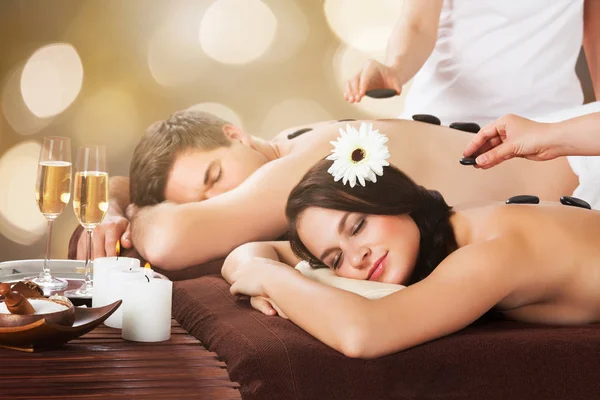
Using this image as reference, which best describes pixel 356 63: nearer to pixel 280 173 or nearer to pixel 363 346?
pixel 280 173

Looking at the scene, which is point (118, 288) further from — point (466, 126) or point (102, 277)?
point (466, 126)

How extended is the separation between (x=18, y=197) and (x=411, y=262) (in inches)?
48.0

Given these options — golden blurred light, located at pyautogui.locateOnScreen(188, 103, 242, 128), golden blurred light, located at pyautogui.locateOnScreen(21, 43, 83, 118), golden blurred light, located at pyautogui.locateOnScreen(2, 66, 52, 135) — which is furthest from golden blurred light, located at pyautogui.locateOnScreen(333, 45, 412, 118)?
golden blurred light, located at pyautogui.locateOnScreen(2, 66, 52, 135)

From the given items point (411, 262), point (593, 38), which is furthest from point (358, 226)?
point (593, 38)

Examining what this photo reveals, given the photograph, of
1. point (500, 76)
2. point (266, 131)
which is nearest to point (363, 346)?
Result: point (266, 131)

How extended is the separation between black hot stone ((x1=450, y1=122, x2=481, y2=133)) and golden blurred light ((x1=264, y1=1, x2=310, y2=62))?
0.54m

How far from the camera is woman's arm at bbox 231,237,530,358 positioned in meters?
1.27

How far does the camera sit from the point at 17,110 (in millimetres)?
2254

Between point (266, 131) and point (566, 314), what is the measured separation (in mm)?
1162

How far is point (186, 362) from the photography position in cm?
117

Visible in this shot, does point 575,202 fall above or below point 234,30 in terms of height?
below

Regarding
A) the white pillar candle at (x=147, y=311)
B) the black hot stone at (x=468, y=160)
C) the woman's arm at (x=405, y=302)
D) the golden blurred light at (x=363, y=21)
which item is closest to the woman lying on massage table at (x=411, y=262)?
the woman's arm at (x=405, y=302)

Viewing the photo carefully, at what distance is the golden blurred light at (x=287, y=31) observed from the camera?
238 cm

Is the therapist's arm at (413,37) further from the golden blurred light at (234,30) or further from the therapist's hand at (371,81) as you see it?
the golden blurred light at (234,30)
